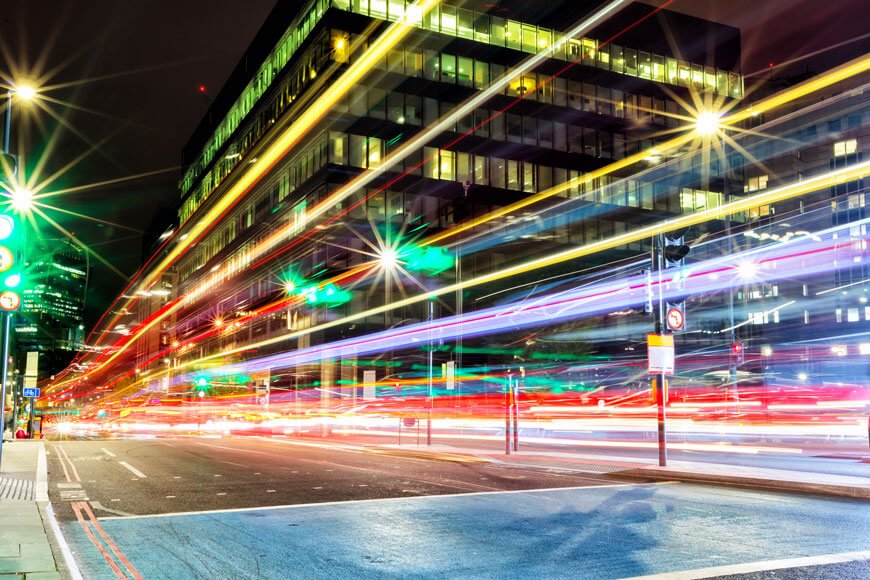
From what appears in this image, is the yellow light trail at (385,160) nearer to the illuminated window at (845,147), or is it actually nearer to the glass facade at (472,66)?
the glass facade at (472,66)

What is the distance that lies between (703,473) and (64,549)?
12280 millimetres

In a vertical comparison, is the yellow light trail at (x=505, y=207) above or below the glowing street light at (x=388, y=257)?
above

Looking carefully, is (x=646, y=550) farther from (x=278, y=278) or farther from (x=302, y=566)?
(x=278, y=278)

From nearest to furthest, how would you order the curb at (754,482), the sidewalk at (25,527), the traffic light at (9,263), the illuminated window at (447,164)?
the sidewalk at (25,527), the curb at (754,482), the traffic light at (9,263), the illuminated window at (447,164)

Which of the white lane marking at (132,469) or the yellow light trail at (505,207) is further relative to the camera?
the yellow light trail at (505,207)

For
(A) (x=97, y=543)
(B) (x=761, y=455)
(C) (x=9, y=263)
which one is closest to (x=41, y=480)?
(C) (x=9, y=263)

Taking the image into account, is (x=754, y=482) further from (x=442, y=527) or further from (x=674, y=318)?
(x=442, y=527)

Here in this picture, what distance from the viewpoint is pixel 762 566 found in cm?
768

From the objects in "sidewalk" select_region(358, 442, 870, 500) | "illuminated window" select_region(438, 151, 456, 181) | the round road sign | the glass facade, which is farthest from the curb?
the glass facade

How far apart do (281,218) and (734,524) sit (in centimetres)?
6218

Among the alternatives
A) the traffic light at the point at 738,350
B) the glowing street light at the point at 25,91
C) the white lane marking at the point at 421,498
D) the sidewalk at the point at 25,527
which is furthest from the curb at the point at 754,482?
the glowing street light at the point at 25,91

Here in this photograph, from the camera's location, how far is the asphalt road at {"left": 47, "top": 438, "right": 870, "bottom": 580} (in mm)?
7812

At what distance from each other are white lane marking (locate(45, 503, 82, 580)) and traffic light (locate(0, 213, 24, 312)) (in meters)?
4.82

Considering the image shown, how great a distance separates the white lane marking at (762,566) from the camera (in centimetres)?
730
